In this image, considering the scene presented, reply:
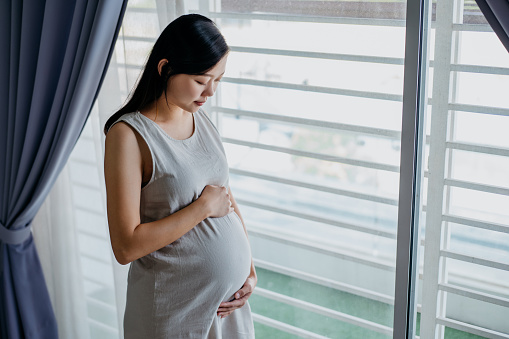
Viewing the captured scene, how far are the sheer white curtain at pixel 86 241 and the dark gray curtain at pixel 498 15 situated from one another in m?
1.22

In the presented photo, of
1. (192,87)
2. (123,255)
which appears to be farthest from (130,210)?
(192,87)

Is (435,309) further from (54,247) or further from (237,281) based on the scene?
(54,247)

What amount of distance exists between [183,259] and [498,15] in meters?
1.01

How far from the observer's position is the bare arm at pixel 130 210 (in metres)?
1.46

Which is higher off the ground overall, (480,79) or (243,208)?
(480,79)

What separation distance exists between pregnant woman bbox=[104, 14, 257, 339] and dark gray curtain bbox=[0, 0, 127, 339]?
55 centimetres

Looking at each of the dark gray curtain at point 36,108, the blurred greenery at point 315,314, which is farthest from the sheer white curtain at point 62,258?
the blurred greenery at point 315,314

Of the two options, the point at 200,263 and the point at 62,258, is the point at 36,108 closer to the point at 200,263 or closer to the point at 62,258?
the point at 62,258

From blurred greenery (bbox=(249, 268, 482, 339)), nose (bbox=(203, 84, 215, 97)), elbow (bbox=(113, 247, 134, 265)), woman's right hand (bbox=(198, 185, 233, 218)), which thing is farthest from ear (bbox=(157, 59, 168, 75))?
blurred greenery (bbox=(249, 268, 482, 339))

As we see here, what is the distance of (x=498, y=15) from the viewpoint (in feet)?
4.79

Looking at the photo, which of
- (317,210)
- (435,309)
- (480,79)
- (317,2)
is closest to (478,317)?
(435,309)

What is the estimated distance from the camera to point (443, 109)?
1747 mm

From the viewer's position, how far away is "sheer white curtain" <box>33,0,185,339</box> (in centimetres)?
233

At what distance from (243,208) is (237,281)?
62 centimetres
